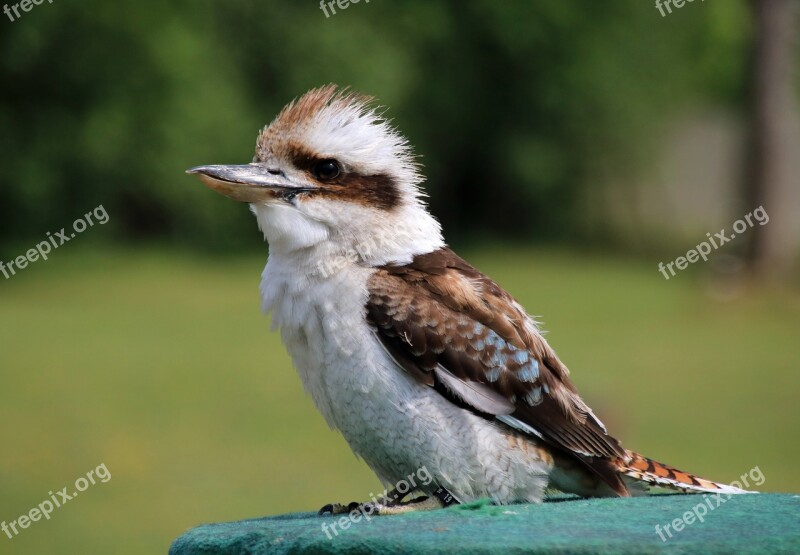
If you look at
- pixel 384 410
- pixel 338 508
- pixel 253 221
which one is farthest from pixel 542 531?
pixel 253 221

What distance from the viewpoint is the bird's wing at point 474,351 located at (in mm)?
3051

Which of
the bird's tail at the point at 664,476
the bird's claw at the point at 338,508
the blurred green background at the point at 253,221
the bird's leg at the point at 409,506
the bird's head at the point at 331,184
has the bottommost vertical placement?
Answer: the bird's tail at the point at 664,476

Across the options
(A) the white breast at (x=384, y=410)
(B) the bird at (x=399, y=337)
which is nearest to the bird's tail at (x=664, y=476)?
(B) the bird at (x=399, y=337)

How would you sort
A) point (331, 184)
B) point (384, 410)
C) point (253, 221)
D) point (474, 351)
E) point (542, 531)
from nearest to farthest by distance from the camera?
1. point (542, 531)
2. point (384, 410)
3. point (474, 351)
4. point (331, 184)
5. point (253, 221)

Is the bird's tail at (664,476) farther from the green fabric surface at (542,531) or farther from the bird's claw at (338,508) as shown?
the bird's claw at (338,508)

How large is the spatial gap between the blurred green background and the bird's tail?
5.28 metres

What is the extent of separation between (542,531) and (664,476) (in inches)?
34.0

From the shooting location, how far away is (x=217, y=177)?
3.10 meters

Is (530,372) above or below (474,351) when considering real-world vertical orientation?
below

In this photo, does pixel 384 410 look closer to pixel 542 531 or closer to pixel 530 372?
pixel 530 372

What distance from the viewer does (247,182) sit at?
10.3 feet

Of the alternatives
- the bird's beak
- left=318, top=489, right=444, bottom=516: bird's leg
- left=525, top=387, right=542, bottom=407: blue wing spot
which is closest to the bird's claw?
left=318, top=489, right=444, bottom=516: bird's leg

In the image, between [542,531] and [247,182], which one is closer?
[542,531]

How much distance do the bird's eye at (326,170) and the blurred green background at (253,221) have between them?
526 cm
